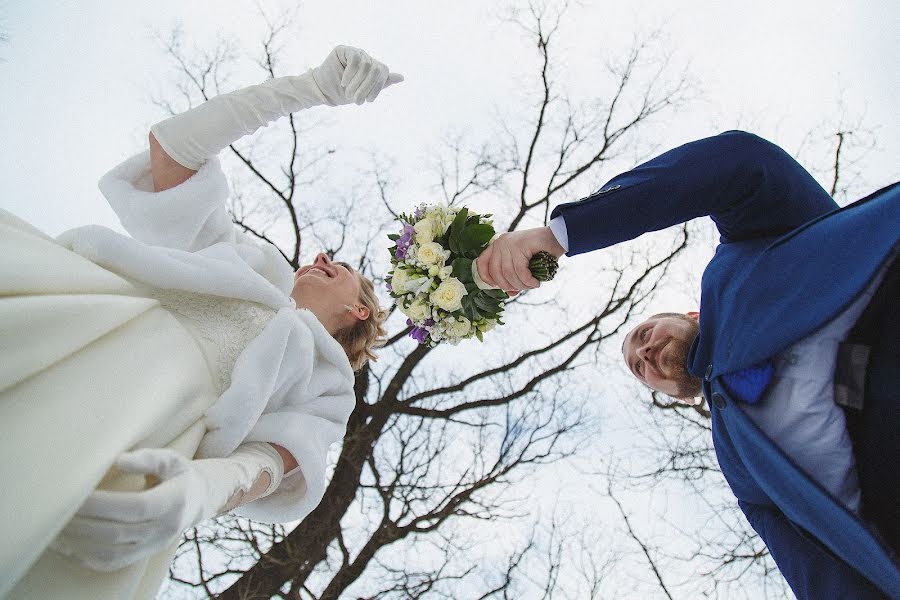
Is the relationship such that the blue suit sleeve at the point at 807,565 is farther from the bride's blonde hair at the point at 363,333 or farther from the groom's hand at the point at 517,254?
the bride's blonde hair at the point at 363,333

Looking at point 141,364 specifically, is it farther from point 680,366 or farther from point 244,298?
point 680,366

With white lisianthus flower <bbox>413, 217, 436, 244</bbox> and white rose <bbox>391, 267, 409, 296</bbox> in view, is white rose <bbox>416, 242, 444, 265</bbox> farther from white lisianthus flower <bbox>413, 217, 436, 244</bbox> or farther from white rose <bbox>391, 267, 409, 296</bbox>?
white rose <bbox>391, 267, 409, 296</bbox>

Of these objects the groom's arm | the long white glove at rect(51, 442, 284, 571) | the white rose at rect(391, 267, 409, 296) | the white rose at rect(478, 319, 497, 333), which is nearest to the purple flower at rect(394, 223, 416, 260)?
the white rose at rect(391, 267, 409, 296)

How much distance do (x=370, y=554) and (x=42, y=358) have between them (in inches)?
195

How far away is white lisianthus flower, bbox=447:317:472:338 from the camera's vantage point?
99.9 inches

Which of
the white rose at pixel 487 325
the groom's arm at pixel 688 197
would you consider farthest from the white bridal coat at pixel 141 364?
the groom's arm at pixel 688 197

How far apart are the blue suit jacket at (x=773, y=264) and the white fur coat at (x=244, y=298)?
1305mm

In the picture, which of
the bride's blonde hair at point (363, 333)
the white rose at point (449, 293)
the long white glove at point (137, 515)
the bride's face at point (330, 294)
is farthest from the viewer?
the bride's blonde hair at point (363, 333)

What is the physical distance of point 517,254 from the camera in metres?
1.90

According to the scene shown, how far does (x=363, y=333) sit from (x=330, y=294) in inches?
14.9

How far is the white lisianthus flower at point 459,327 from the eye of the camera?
2.54m

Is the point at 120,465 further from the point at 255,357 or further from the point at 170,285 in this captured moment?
the point at 170,285

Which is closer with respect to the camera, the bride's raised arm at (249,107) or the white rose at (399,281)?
the bride's raised arm at (249,107)

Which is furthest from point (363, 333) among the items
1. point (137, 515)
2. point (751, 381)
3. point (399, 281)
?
point (751, 381)
